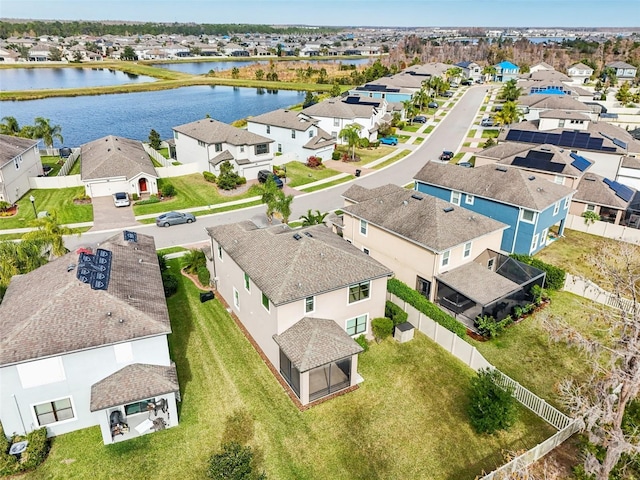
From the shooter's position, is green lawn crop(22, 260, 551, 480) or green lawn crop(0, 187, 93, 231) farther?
green lawn crop(0, 187, 93, 231)

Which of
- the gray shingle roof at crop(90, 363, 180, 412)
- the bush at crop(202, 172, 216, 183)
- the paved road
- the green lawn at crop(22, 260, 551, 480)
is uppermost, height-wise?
the gray shingle roof at crop(90, 363, 180, 412)

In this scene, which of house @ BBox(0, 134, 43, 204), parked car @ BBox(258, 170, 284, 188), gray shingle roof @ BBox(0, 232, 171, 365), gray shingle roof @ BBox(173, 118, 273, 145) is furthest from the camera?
gray shingle roof @ BBox(173, 118, 273, 145)

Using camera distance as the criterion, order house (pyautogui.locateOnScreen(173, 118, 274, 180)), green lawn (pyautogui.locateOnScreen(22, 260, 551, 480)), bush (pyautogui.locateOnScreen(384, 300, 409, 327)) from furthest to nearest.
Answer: house (pyautogui.locateOnScreen(173, 118, 274, 180)) < bush (pyautogui.locateOnScreen(384, 300, 409, 327)) < green lawn (pyautogui.locateOnScreen(22, 260, 551, 480))

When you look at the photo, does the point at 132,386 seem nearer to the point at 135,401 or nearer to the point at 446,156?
the point at 135,401

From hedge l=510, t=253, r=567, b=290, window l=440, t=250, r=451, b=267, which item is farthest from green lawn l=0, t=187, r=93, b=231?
hedge l=510, t=253, r=567, b=290

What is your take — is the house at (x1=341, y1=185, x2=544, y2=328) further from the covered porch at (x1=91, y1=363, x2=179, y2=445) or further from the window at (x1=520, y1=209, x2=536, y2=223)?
the covered porch at (x1=91, y1=363, x2=179, y2=445)

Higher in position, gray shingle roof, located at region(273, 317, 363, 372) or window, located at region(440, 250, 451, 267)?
window, located at region(440, 250, 451, 267)

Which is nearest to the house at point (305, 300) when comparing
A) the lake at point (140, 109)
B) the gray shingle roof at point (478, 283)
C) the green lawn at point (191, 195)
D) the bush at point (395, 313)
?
the bush at point (395, 313)

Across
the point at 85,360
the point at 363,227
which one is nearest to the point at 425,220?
the point at 363,227
